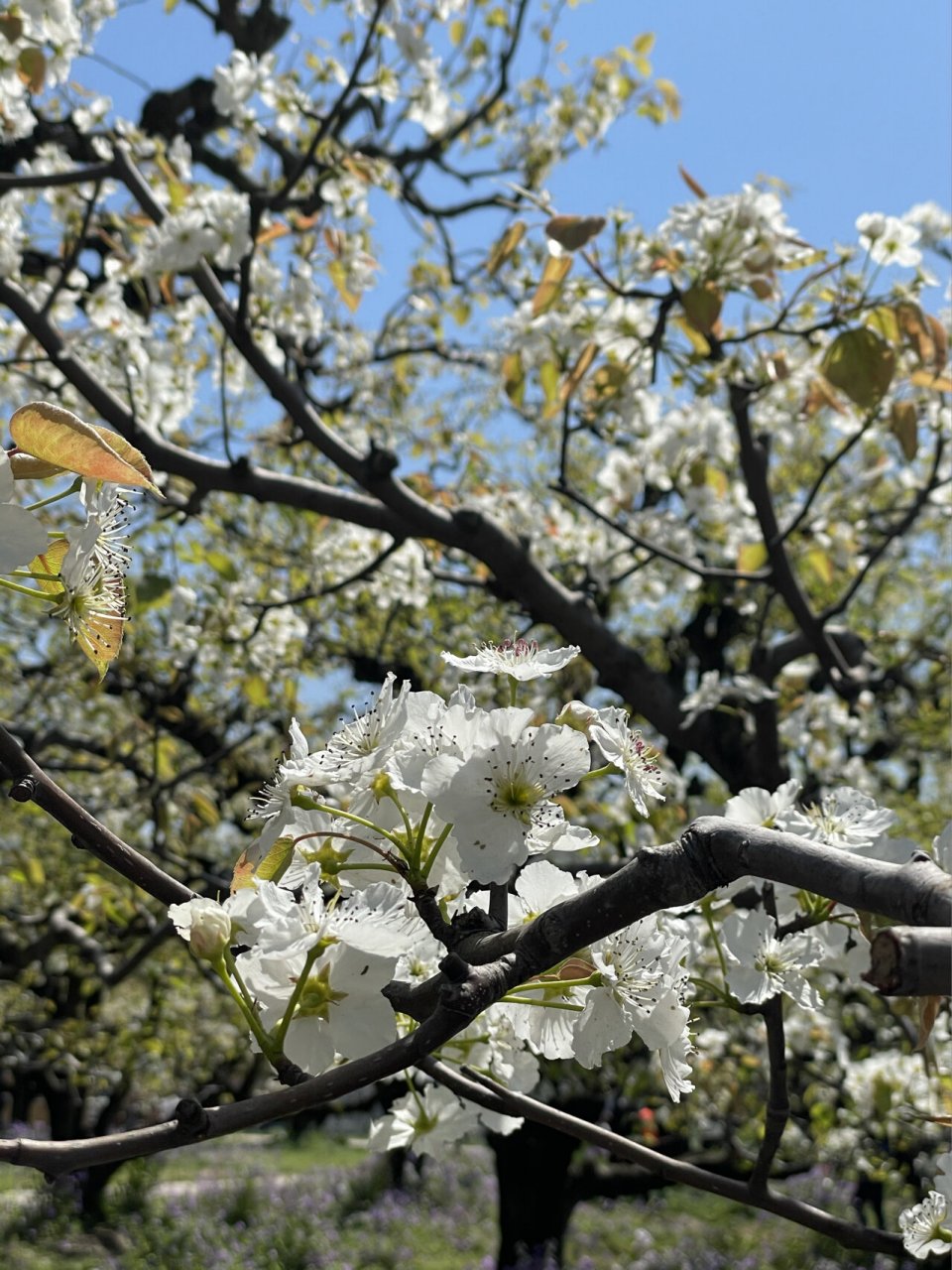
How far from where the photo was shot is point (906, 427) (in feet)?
7.86

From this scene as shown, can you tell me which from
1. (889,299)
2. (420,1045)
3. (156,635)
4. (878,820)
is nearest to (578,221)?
(889,299)

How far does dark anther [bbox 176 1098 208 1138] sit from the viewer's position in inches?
21.9

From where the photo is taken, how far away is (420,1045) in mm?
562

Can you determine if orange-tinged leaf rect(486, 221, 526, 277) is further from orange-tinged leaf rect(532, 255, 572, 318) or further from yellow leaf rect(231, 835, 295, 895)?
yellow leaf rect(231, 835, 295, 895)

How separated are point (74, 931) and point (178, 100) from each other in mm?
3684

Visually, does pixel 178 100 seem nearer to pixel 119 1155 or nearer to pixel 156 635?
pixel 156 635

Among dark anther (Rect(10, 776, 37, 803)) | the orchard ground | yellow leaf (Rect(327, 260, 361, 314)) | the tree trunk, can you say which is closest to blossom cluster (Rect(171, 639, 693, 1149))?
dark anther (Rect(10, 776, 37, 803))

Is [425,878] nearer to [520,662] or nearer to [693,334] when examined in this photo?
[520,662]

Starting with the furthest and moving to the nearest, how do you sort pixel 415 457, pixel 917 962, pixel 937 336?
pixel 415 457 → pixel 937 336 → pixel 917 962

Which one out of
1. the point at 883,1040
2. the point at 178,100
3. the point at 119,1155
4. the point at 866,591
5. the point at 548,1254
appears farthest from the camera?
the point at 866,591

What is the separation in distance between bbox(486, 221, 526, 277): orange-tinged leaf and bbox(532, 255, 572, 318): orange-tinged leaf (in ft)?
0.29

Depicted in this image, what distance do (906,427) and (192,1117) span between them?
7.33ft

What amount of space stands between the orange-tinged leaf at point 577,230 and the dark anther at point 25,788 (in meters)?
1.76

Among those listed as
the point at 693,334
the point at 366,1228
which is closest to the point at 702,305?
the point at 693,334
